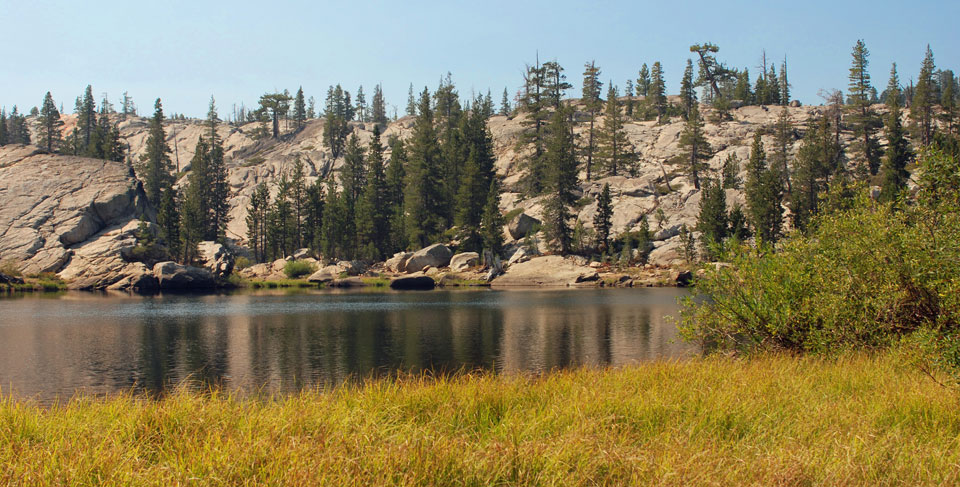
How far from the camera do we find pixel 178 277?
83.6 meters

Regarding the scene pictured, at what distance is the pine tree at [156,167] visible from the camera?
424ft

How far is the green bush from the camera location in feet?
321

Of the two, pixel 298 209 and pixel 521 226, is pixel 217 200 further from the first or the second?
pixel 521 226

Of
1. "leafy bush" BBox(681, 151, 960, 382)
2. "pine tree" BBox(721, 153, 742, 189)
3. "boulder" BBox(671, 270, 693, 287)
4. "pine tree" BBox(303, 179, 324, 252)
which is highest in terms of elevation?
"pine tree" BBox(721, 153, 742, 189)

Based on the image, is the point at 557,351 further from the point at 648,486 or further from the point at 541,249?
the point at 541,249

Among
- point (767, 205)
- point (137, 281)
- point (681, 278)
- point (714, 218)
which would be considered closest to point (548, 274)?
point (681, 278)

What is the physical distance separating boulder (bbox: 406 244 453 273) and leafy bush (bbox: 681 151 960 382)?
7562 cm

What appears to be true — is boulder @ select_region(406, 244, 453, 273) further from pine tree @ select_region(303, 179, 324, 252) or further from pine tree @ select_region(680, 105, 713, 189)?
pine tree @ select_region(680, 105, 713, 189)

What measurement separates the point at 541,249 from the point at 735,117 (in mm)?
66927

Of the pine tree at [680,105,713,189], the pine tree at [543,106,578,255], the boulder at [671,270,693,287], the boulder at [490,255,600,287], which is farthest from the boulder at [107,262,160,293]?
the pine tree at [680,105,713,189]

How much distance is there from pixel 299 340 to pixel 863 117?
109422 mm

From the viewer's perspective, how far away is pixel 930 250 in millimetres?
12070

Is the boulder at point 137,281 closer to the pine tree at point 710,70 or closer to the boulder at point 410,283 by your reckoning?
the boulder at point 410,283

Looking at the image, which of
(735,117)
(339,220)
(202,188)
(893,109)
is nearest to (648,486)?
(339,220)
